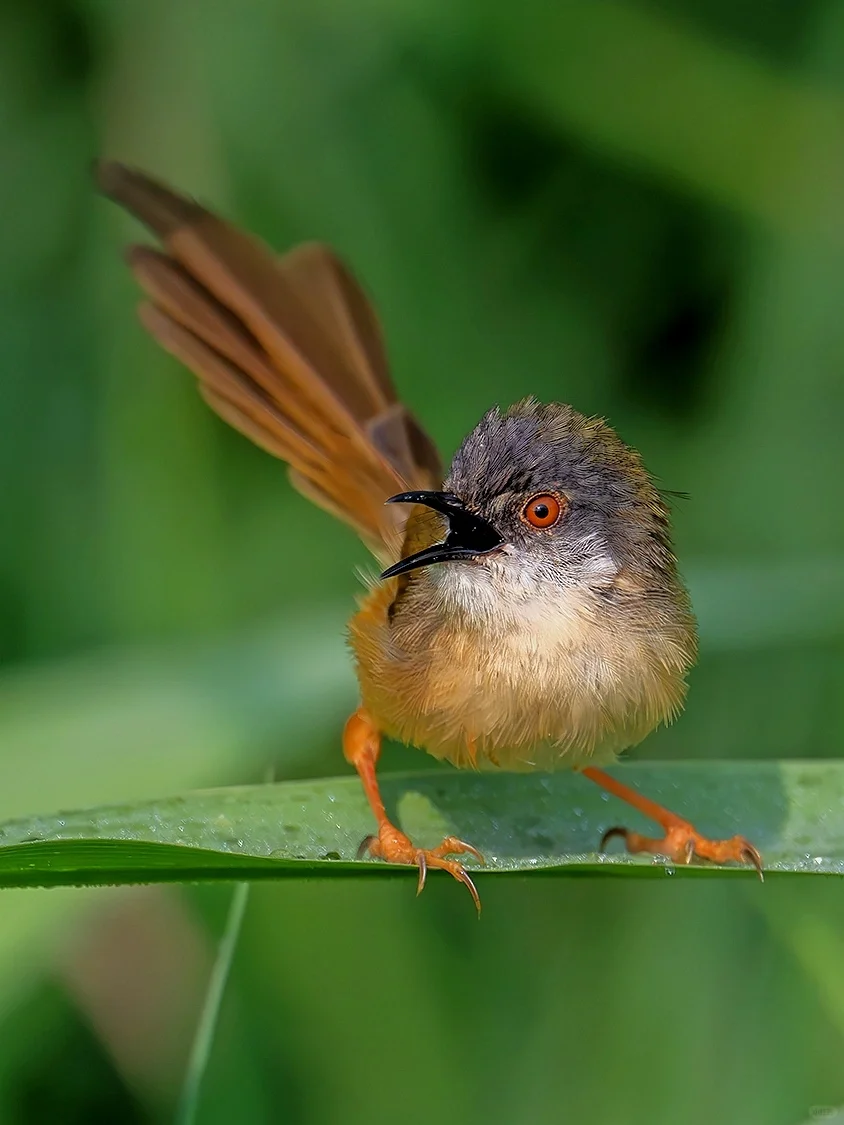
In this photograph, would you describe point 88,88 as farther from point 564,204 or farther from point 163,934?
point 163,934

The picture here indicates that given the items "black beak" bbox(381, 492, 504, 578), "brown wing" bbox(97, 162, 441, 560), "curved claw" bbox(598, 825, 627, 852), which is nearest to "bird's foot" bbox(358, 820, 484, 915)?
"curved claw" bbox(598, 825, 627, 852)

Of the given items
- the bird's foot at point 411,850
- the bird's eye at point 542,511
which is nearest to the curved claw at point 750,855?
the bird's foot at point 411,850

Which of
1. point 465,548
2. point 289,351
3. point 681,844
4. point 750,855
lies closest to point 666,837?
point 681,844

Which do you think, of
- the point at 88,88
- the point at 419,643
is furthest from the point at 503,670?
the point at 88,88

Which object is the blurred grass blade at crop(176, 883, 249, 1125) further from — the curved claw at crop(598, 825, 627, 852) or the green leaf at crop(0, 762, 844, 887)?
the curved claw at crop(598, 825, 627, 852)

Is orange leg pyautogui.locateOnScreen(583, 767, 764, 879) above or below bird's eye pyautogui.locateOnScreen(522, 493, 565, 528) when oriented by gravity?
below

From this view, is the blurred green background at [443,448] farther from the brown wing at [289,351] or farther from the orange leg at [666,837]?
the brown wing at [289,351]

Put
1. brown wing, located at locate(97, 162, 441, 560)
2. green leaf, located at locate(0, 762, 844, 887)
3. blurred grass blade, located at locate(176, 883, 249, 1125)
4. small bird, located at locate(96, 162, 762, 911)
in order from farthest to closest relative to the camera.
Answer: brown wing, located at locate(97, 162, 441, 560) < small bird, located at locate(96, 162, 762, 911) < blurred grass blade, located at locate(176, 883, 249, 1125) < green leaf, located at locate(0, 762, 844, 887)

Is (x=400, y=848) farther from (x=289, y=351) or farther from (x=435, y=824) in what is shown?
(x=289, y=351)
